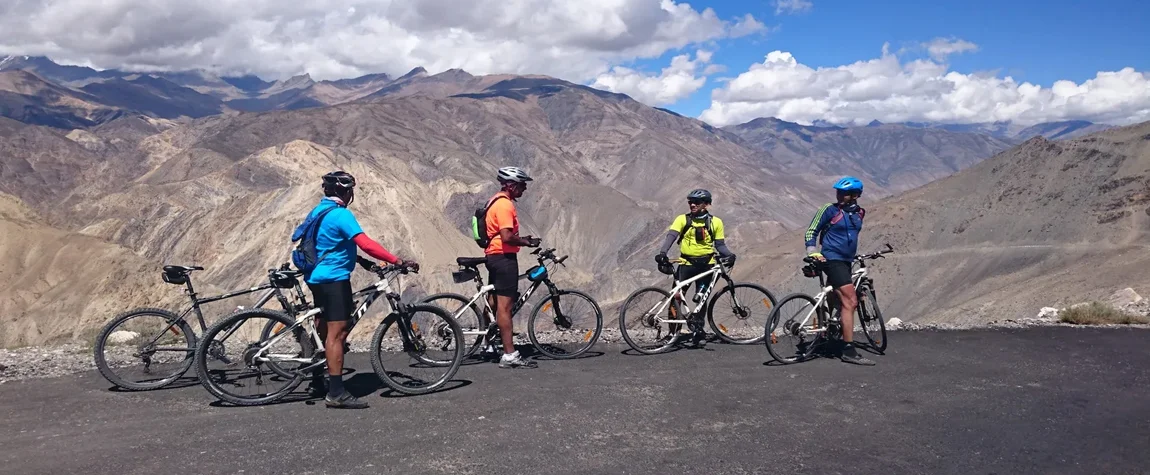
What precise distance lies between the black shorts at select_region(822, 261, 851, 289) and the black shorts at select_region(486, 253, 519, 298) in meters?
3.34

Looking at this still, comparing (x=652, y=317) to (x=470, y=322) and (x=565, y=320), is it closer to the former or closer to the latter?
(x=565, y=320)

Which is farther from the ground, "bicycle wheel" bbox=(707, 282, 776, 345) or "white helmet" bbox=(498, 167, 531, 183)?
"white helmet" bbox=(498, 167, 531, 183)

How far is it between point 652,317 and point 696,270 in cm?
76

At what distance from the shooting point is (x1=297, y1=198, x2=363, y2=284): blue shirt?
19.3ft

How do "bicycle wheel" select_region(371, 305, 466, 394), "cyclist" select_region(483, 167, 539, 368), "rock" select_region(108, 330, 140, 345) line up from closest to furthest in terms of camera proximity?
"bicycle wheel" select_region(371, 305, 466, 394)
"rock" select_region(108, 330, 140, 345)
"cyclist" select_region(483, 167, 539, 368)

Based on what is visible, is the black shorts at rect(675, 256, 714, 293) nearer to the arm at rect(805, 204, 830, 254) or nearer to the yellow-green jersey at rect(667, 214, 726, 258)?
the yellow-green jersey at rect(667, 214, 726, 258)

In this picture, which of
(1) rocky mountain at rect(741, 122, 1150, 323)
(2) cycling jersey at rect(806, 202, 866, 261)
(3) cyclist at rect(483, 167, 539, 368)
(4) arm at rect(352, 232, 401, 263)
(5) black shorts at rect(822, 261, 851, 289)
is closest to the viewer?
(4) arm at rect(352, 232, 401, 263)

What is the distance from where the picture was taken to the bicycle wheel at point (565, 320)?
26.9 ft

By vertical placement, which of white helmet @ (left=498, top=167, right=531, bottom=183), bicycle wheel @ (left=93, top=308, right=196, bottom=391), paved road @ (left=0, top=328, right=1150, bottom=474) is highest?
white helmet @ (left=498, top=167, right=531, bottom=183)

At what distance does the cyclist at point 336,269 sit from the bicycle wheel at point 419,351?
1.33ft

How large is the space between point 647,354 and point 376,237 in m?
52.5

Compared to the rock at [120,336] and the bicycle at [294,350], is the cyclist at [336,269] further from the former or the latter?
the rock at [120,336]

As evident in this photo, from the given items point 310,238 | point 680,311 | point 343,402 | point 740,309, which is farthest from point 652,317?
point 310,238

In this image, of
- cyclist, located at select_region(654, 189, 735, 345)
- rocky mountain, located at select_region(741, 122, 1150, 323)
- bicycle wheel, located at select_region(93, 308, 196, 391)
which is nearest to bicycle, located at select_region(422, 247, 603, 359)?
cyclist, located at select_region(654, 189, 735, 345)
